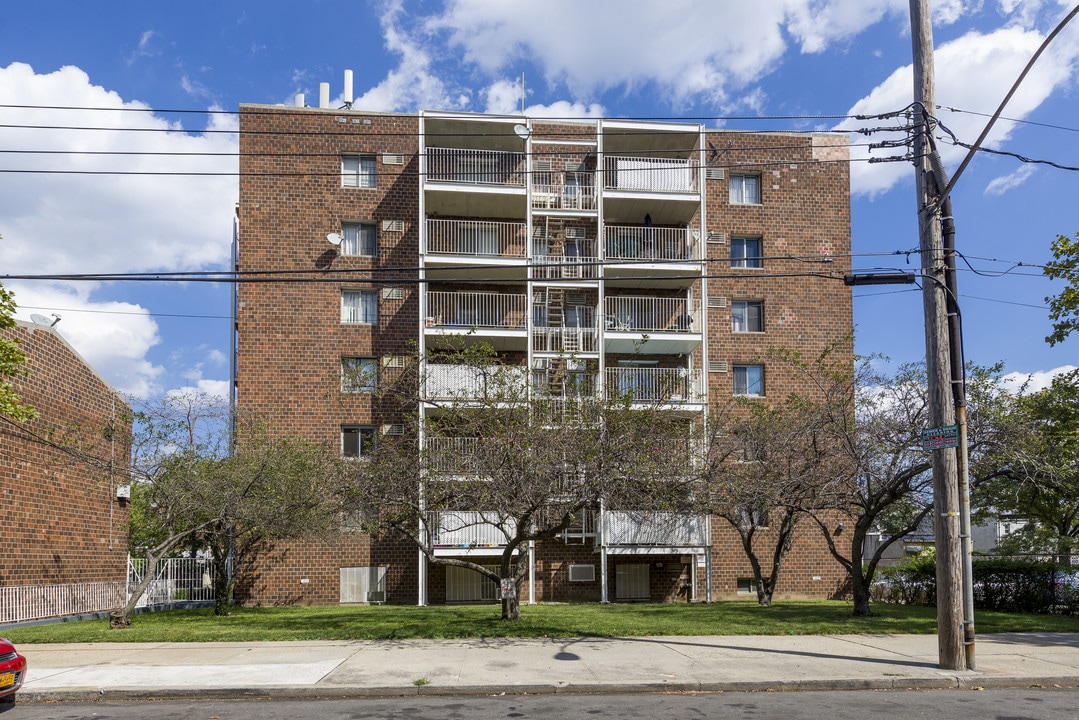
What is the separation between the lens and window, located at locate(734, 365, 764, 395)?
31.6 metres

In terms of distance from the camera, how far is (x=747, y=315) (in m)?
32.1

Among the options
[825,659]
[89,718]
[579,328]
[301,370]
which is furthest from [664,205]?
[89,718]

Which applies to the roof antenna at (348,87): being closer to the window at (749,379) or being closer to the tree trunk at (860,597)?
the window at (749,379)

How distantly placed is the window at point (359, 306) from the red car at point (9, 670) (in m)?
20.0

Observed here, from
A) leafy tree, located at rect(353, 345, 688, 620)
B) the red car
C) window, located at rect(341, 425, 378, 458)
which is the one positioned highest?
window, located at rect(341, 425, 378, 458)

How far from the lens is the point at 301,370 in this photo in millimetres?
29828

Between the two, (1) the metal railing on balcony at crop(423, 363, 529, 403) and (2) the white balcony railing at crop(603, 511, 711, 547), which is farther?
(2) the white balcony railing at crop(603, 511, 711, 547)

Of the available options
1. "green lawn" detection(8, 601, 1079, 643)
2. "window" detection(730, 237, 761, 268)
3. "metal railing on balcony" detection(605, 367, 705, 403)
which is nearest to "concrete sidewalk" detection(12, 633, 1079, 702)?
"green lawn" detection(8, 601, 1079, 643)

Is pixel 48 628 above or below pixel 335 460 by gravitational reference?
below

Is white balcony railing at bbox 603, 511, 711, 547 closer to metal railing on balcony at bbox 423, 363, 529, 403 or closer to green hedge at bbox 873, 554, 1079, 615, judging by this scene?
metal railing on balcony at bbox 423, 363, 529, 403

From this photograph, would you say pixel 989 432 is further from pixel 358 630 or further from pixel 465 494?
pixel 358 630

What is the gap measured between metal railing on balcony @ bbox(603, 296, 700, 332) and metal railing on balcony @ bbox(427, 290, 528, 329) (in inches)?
115

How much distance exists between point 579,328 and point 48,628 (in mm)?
16952

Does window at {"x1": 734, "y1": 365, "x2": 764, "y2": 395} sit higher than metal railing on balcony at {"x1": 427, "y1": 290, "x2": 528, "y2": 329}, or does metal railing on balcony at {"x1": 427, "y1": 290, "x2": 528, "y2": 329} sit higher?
metal railing on balcony at {"x1": 427, "y1": 290, "x2": 528, "y2": 329}
